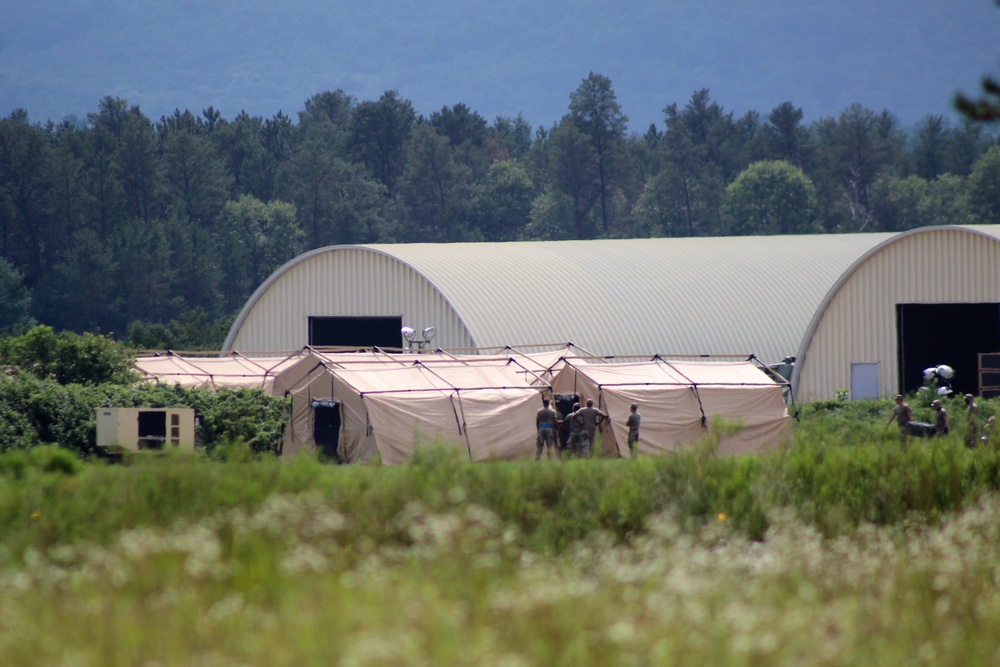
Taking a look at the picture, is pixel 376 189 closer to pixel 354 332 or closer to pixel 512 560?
pixel 354 332

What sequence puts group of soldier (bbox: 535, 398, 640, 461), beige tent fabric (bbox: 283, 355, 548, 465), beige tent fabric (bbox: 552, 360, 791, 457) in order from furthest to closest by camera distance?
beige tent fabric (bbox: 552, 360, 791, 457) → group of soldier (bbox: 535, 398, 640, 461) → beige tent fabric (bbox: 283, 355, 548, 465)

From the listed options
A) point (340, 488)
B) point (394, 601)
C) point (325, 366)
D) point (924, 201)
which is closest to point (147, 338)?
point (325, 366)

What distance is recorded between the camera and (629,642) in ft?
27.2

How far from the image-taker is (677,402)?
29734 millimetres

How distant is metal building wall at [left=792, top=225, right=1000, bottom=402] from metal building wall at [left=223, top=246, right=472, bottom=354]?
946 centimetres

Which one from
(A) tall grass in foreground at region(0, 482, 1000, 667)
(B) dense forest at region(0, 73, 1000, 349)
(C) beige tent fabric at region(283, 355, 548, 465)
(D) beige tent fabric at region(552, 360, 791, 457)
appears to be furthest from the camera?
(B) dense forest at region(0, 73, 1000, 349)

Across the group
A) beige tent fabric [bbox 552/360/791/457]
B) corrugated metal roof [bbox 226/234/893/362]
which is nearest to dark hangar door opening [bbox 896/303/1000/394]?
corrugated metal roof [bbox 226/234/893/362]

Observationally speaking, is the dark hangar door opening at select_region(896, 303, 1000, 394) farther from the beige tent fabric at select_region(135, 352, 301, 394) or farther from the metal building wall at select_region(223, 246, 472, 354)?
the beige tent fabric at select_region(135, 352, 301, 394)

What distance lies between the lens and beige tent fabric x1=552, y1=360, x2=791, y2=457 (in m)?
29.4

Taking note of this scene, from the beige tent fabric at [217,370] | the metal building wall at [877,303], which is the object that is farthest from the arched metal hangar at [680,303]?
the beige tent fabric at [217,370]

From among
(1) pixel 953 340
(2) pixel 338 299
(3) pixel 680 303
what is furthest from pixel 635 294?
(1) pixel 953 340

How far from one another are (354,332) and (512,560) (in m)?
31.4

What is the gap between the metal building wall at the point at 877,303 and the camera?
3512cm

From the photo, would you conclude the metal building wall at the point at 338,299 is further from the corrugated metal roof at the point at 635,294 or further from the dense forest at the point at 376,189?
the dense forest at the point at 376,189
